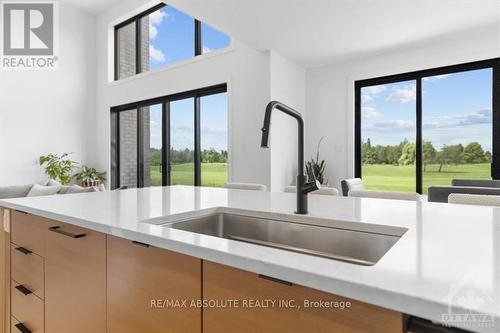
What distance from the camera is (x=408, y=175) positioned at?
4.16 m

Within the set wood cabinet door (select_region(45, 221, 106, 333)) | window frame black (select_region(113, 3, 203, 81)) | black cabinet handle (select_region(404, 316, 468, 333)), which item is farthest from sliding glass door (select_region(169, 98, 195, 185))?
black cabinet handle (select_region(404, 316, 468, 333))

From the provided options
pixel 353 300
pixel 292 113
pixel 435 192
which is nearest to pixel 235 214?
pixel 292 113

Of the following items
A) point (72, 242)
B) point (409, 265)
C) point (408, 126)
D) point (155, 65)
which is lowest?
point (72, 242)

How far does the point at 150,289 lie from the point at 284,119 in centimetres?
388

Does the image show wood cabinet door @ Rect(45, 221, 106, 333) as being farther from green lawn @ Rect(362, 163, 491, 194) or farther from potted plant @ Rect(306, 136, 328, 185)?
green lawn @ Rect(362, 163, 491, 194)

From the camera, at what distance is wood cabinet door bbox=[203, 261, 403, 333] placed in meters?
0.53

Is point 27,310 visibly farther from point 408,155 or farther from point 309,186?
point 408,155

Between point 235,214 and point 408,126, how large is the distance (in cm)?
369

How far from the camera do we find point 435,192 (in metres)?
2.24

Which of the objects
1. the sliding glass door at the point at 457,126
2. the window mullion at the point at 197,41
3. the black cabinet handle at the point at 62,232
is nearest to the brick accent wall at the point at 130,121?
the window mullion at the point at 197,41

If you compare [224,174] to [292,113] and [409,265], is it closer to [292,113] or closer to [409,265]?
[292,113]

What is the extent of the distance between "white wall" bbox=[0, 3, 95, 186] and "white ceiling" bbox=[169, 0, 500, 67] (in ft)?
15.4

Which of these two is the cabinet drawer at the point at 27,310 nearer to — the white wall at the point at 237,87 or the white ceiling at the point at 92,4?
the white wall at the point at 237,87

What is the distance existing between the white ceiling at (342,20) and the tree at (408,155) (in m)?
1.28
